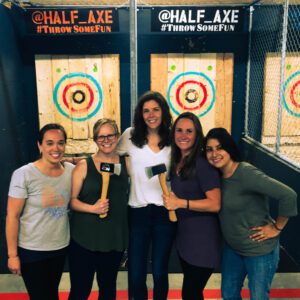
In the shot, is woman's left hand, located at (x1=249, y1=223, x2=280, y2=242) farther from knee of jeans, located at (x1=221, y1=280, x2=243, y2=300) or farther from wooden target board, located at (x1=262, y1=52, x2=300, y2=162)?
wooden target board, located at (x1=262, y1=52, x2=300, y2=162)

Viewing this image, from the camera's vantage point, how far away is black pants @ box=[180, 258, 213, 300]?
2105mm

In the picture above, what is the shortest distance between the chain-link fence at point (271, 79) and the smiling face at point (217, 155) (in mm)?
3186

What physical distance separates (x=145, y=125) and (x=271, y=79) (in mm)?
3342

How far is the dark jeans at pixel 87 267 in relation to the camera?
218 centimetres

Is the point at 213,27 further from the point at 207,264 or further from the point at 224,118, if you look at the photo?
the point at 207,264

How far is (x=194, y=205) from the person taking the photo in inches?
80.3

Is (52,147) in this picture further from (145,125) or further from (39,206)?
(145,125)

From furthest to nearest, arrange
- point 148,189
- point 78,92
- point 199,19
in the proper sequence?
point 78,92 < point 199,19 < point 148,189

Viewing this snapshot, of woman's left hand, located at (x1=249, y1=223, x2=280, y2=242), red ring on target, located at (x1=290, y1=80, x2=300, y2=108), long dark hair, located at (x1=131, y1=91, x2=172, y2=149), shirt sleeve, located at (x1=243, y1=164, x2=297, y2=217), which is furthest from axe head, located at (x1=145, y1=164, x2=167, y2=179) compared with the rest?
red ring on target, located at (x1=290, y1=80, x2=300, y2=108)

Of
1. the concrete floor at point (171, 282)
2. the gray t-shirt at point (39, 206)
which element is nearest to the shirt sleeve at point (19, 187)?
the gray t-shirt at point (39, 206)

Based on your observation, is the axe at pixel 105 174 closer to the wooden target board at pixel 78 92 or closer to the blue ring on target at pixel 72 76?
the wooden target board at pixel 78 92

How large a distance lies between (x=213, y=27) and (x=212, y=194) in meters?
3.43

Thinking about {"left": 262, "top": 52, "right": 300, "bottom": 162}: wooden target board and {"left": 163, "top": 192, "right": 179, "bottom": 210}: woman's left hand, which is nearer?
{"left": 163, "top": 192, "right": 179, "bottom": 210}: woman's left hand

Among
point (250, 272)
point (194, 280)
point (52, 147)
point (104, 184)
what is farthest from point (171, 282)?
point (52, 147)
